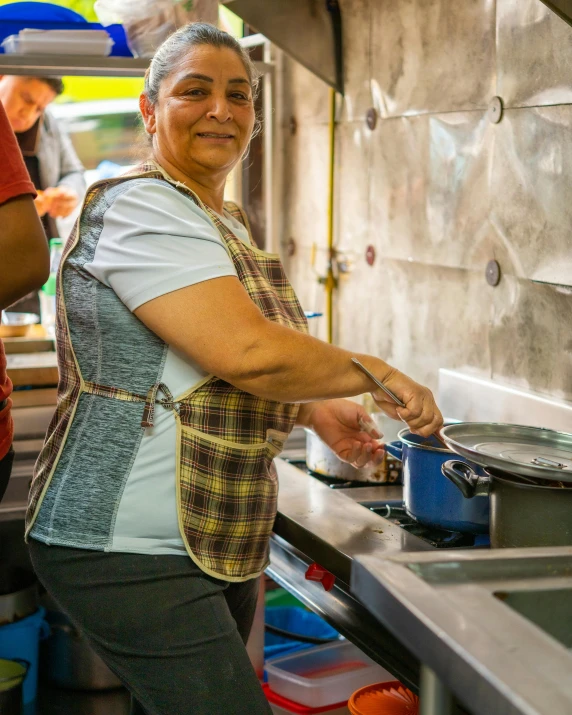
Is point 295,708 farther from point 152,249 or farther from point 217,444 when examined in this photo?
point 152,249

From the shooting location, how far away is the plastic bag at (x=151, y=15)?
8.57 feet

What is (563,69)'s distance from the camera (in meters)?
1.80

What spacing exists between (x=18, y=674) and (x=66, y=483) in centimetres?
98

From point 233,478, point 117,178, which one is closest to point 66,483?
point 233,478

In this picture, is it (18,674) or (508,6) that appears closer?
(508,6)

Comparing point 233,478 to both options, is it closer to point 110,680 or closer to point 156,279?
point 156,279

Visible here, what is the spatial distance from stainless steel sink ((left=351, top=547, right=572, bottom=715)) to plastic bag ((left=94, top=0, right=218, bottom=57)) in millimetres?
1990

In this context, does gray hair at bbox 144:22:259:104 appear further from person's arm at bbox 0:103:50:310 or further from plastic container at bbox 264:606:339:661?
plastic container at bbox 264:606:339:661

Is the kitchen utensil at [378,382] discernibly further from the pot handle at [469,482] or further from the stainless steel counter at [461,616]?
the stainless steel counter at [461,616]

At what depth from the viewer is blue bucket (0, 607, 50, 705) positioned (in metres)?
2.24

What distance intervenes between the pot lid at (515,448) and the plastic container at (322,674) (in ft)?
2.37

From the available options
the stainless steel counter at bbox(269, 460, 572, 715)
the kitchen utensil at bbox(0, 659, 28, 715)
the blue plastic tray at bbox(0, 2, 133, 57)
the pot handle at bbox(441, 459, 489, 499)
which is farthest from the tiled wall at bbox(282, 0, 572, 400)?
the kitchen utensil at bbox(0, 659, 28, 715)

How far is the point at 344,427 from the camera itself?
6.08 feet

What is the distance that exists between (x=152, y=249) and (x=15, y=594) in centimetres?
131
